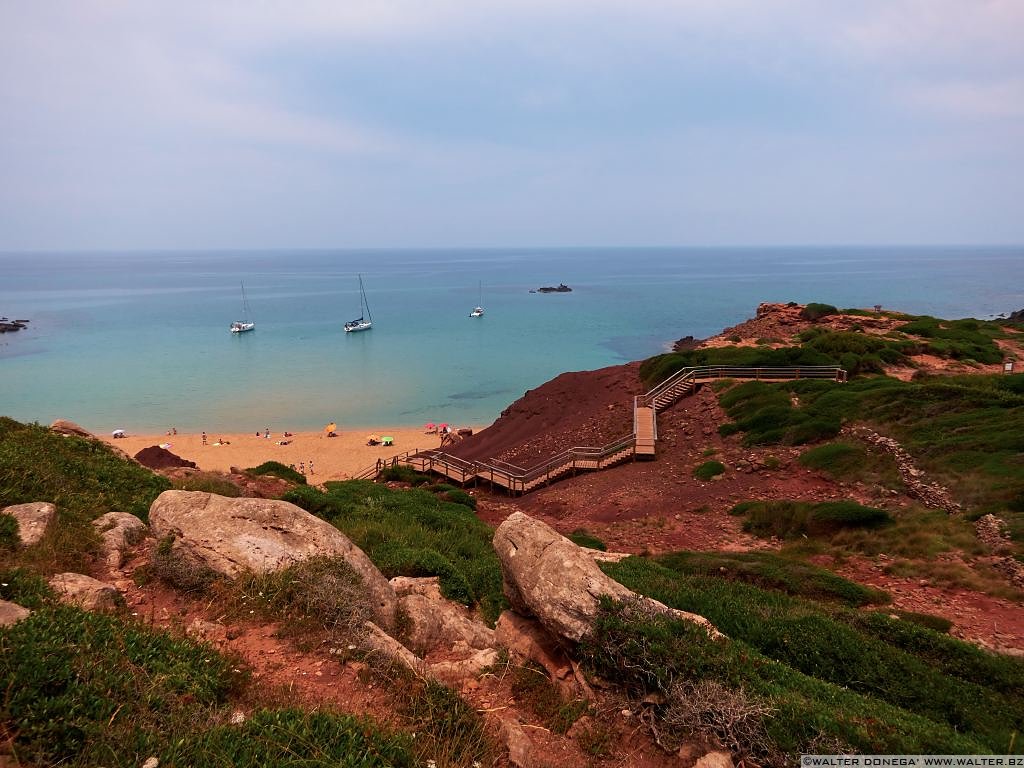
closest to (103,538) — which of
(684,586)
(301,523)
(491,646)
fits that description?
(301,523)

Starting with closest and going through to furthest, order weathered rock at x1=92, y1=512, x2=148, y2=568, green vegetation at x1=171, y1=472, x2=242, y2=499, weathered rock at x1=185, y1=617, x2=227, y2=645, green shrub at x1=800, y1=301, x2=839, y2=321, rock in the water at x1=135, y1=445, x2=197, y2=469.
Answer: weathered rock at x1=185, y1=617, x2=227, y2=645, weathered rock at x1=92, y1=512, x2=148, y2=568, green vegetation at x1=171, y1=472, x2=242, y2=499, rock in the water at x1=135, y1=445, x2=197, y2=469, green shrub at x1=800, y1=301, x2=839, y2=321

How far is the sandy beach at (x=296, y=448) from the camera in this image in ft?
121

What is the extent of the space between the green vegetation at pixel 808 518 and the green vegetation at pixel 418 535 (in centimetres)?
903

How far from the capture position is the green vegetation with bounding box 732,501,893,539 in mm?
15703

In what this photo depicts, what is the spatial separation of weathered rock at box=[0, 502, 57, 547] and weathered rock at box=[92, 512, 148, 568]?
2.18 feet

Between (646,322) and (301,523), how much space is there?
9687cm

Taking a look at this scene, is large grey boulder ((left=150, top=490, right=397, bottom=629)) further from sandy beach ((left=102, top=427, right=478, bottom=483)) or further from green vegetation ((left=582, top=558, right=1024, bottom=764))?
sandy beach ((left=102, top=427, right=478, bottom=483))

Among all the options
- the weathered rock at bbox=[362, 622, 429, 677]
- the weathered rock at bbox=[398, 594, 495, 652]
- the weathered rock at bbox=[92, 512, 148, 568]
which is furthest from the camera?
the weathered rock at bbox=[92, 512, 148, 568]

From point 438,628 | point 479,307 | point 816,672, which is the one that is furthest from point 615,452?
point 479,307

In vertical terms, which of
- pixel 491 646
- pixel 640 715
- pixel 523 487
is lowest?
pixel 523 487

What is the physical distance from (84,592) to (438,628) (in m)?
4.63

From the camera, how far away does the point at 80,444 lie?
1491cm

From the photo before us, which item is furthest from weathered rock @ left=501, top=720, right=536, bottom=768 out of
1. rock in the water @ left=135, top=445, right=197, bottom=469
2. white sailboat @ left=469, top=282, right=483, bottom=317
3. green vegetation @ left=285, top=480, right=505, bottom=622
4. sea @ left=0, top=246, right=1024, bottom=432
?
white sailboat @ left=469, top=282, right=483, bottom=317

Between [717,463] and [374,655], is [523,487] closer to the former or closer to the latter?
[717,463]
